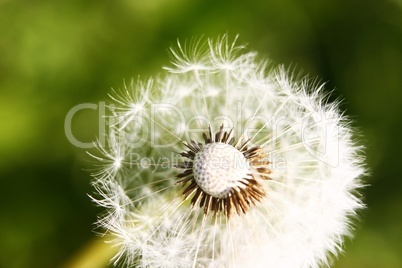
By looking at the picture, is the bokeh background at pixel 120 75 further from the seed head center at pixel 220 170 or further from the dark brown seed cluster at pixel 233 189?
the seed head center at pixel 220 170

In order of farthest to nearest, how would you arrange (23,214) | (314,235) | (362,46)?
(362,46)
(23,214)
(314,235)

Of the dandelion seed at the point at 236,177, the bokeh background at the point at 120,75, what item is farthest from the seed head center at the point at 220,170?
the bokeh background at the point at 120,75

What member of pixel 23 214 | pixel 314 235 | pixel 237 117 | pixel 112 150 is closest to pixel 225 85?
pixel 237 117

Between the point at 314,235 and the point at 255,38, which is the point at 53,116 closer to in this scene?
the point at 255,38

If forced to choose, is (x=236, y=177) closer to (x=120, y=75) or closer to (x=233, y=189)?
(x=233, y=189)

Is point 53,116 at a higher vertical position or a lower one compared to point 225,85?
lower
